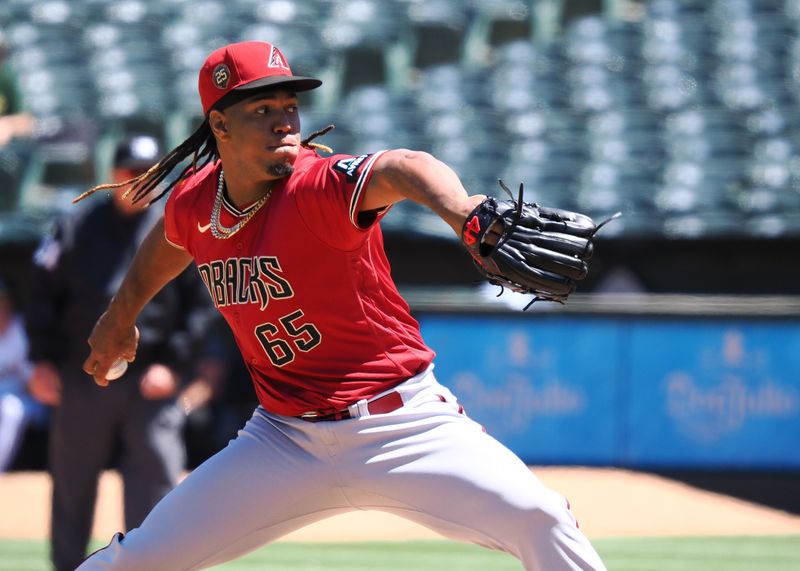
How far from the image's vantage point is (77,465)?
4.98 m

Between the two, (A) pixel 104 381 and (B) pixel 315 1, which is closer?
(A) pixel 104 381

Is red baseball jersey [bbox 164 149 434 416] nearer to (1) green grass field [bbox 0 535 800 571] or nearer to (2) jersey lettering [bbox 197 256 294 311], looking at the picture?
(2) jersey lettering [bbox 197 256 294 311]

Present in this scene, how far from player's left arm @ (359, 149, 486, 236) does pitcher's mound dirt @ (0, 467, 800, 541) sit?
4.33 m

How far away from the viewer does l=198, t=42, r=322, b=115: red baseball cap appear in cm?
321

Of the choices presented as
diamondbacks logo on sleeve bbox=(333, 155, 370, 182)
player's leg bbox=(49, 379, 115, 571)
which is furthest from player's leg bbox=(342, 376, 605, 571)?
player's leg bbox=(49, 379, 115, 571)

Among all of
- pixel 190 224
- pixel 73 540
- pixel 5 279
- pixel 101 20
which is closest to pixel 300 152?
pixel 190 224

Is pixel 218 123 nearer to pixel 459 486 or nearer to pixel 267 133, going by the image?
pixel 267 133

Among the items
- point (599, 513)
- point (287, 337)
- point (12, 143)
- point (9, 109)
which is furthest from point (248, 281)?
point (12, 143)

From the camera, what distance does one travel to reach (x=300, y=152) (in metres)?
3.47

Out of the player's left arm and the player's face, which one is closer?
the player's left arm

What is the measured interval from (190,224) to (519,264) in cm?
123

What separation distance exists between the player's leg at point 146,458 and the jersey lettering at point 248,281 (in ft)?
5.72

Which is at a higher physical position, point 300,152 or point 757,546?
point 300,152

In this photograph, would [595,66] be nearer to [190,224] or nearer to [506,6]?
[506,6]
